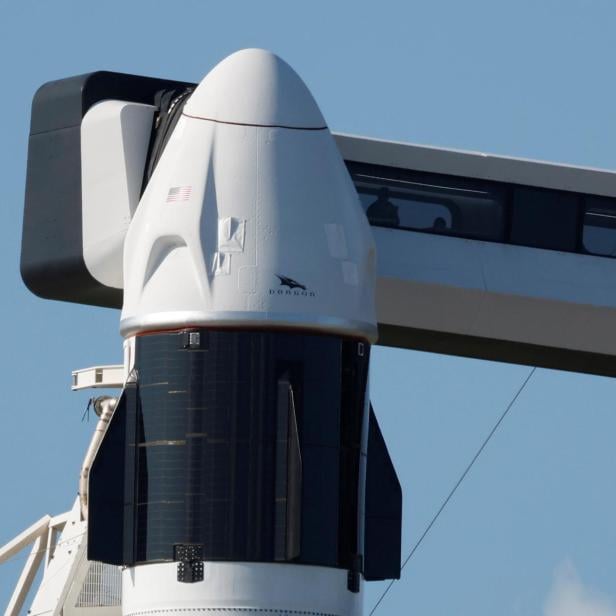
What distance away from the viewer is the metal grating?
A: 4991cm

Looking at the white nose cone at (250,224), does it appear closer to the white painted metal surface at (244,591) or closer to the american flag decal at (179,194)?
the american flag decal at (179,194)

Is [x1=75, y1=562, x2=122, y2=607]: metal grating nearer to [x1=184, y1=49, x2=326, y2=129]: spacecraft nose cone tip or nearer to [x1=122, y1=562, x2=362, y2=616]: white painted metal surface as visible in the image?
[x1=122, y1=562, x2=362, y2=616]: white painted metal surface

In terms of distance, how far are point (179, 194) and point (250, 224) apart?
4.42 ft

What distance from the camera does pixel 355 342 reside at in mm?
38094

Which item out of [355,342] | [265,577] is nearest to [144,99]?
[355,342]

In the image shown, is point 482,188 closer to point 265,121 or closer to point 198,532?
point 265,121

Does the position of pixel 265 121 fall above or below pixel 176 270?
above

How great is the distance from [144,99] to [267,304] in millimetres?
6660

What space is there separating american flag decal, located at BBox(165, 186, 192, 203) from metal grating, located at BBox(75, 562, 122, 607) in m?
13.9

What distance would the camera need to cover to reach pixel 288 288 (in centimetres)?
3734

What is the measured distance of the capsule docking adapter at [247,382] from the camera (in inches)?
1443

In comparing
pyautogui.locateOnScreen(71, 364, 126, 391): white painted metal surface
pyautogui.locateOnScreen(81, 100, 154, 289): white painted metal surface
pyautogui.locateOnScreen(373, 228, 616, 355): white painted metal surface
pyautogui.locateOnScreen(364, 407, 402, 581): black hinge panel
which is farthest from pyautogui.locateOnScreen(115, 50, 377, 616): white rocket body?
pyautogui.locateOnScreen(71, 364, 126, 391): white painted metal surface

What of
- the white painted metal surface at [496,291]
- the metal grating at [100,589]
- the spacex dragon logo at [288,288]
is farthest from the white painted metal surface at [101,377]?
the spacex dragon logo at [288,288]

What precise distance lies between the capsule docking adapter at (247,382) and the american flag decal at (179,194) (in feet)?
0.15
